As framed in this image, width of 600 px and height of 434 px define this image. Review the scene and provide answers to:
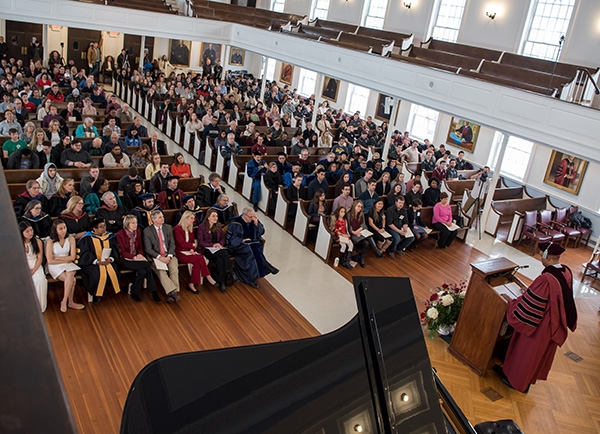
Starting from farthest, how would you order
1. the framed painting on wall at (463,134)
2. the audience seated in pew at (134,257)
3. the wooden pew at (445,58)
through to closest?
the framed painting on wall at (463,134)
the wooden pew at (445,58)
the audience seated in pew at (134,257)

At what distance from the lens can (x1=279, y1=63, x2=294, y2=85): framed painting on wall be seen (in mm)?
26312

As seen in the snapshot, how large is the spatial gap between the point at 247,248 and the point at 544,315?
410cm

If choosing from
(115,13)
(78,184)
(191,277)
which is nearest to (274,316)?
(191,277)

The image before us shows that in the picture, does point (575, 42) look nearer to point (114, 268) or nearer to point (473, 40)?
point (473, 40)

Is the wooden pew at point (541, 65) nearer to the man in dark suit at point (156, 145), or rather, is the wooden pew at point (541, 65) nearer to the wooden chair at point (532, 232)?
the wooden chair at point (532, 232)

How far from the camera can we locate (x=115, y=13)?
57.7 feet

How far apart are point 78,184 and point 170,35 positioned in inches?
457

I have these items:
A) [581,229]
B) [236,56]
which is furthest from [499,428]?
[236,56]

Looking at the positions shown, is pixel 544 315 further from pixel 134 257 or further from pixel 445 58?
pixel 445 58

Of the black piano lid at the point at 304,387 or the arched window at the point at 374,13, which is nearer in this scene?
the black piano lid at the point at 304,387

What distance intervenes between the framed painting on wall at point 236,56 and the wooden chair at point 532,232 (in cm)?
2083

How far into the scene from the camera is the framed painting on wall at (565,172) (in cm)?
1359

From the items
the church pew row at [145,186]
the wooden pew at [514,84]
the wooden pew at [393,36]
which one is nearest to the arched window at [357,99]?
the wooden pew at [393,36]

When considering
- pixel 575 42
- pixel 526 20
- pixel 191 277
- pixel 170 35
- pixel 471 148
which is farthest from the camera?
pixel 170 35
